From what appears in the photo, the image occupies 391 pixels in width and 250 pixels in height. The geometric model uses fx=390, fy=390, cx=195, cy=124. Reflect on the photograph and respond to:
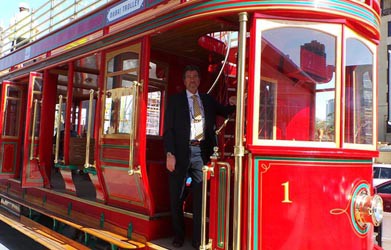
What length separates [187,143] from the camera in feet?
11.3

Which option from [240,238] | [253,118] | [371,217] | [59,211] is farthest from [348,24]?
[59,211]

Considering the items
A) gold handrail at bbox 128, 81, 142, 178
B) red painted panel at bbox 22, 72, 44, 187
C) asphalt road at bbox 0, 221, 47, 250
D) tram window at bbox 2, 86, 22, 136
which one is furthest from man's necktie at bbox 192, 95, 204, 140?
tram window at bbox 2, 86, 22, 136

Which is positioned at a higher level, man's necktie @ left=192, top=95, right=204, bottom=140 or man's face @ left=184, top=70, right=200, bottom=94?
man's face @ left=184, top=70, right=200, bottom=94

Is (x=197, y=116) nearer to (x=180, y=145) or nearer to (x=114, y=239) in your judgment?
(x=180, y=145)

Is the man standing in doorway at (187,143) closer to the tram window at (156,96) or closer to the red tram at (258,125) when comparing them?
the red tram at (258,125)

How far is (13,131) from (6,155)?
43cm

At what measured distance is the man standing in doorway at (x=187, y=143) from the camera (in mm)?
3426

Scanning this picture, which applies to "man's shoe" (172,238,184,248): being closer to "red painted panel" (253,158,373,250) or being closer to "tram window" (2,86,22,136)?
"red painted panel" (253,158,373,250)

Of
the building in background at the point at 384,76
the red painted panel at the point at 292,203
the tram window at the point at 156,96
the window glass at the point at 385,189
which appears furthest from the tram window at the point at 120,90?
the building in background at the point at 384,76

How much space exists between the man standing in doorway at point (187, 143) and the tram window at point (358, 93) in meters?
1.21

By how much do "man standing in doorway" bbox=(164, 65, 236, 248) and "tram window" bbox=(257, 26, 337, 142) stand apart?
2.87 feet

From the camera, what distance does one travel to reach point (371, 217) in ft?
9.28

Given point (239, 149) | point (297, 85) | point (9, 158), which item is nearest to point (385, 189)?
point (297, 85)

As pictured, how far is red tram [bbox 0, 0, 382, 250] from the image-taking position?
2686 millimetres
